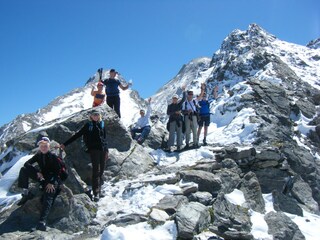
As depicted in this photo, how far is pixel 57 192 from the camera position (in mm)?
9453

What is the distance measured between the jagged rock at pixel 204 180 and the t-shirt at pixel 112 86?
20.9ft

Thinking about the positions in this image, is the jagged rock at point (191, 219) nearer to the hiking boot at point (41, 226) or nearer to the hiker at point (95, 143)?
the hiker at point (95, 143)

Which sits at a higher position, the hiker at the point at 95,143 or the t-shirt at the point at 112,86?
the t-shirt at the point at 112,86

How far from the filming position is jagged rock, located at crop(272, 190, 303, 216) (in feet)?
42.6

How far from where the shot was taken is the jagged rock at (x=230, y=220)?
8.93m

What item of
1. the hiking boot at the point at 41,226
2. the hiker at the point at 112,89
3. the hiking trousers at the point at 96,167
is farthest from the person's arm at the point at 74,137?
the hiker at the point at 112,89

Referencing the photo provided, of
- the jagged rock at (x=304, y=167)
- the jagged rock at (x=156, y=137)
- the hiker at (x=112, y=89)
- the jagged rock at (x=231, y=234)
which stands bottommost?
the jagged rock at (x=231, y=234)

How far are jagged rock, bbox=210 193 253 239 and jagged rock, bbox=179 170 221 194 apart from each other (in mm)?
522

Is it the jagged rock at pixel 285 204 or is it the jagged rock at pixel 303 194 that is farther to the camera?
the jagged rock at pixel 303 194

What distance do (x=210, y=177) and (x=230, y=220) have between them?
2.44m

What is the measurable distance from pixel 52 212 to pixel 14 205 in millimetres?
1565

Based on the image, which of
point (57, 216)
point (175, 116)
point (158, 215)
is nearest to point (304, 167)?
point (175, 116)

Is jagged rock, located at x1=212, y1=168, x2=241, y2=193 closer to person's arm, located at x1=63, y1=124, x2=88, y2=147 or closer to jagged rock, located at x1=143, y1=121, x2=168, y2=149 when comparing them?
person's arm, located at x1=63, y1=124, x2=88, y2=147

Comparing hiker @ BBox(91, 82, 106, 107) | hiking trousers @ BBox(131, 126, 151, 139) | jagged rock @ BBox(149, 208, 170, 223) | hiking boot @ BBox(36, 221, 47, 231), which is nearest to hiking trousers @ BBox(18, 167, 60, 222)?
hiking boot @ BBox(36, 221, 47, 231)
